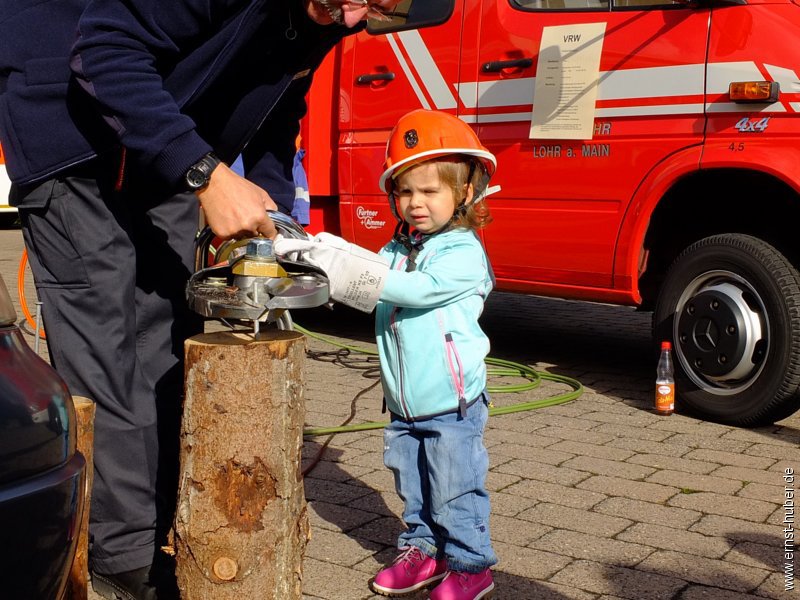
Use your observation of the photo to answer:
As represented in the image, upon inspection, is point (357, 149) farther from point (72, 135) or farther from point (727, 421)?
point (72, 135)

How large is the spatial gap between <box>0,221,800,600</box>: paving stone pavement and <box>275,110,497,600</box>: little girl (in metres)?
0.17

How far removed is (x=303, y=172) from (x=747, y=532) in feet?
12.6

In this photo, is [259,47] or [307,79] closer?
[259,47]

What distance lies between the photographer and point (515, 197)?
585 centimetres

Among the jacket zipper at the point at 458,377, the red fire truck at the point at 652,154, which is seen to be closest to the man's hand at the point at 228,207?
the jacket zipper at the point at 458,377

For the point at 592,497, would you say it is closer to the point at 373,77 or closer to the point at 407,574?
the point at 407,574

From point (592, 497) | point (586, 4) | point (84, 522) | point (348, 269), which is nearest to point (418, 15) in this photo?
point (586, 4)

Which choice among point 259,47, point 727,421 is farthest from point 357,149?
point 259,47

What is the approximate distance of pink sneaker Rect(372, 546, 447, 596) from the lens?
10.5 ft

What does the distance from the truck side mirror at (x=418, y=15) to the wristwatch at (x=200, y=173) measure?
Answer: 3786 mm

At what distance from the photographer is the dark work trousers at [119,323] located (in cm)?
292

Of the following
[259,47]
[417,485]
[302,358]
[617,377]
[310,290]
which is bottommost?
[617,377]

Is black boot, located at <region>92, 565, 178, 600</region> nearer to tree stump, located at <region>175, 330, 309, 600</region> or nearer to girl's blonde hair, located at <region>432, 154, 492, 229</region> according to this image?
tree stump, located at <region>175, 330, 309, 600</region>

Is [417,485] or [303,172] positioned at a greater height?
[303,172]
